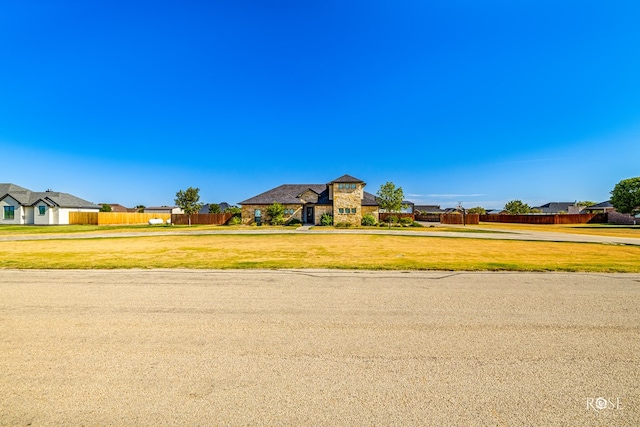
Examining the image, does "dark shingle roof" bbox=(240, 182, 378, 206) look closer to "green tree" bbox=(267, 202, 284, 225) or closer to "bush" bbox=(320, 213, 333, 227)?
"green tree" bbox=(267, 202, 284, 225)

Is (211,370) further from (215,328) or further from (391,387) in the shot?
(391,387)

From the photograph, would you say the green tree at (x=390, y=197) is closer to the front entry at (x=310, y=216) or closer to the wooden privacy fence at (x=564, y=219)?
the front entry at (x=310, y=216)

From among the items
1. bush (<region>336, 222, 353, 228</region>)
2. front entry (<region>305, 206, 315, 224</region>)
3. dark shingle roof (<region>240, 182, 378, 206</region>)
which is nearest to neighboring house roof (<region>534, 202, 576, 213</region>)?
dark shingle roof (<region>240, 182, 378, 206</region>)

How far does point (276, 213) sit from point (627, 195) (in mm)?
47089

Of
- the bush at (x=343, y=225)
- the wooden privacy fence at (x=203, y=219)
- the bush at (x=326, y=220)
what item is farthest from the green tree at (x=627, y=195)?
the wooden privacy fence at (x=203, y=219)

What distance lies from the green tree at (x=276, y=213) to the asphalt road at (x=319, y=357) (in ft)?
107

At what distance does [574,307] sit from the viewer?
5.78m

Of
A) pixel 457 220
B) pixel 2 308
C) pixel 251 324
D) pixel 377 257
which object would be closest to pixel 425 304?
pixel 251 324

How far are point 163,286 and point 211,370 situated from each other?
15.6 ft

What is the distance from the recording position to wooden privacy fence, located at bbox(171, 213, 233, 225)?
46.2 metres

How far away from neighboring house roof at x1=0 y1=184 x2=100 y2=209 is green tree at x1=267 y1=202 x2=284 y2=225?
3268cm

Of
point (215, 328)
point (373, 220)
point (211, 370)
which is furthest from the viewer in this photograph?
point (373, 220)

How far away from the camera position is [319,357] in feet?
12.4

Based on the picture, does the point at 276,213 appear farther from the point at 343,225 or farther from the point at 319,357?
the point at 319,357
